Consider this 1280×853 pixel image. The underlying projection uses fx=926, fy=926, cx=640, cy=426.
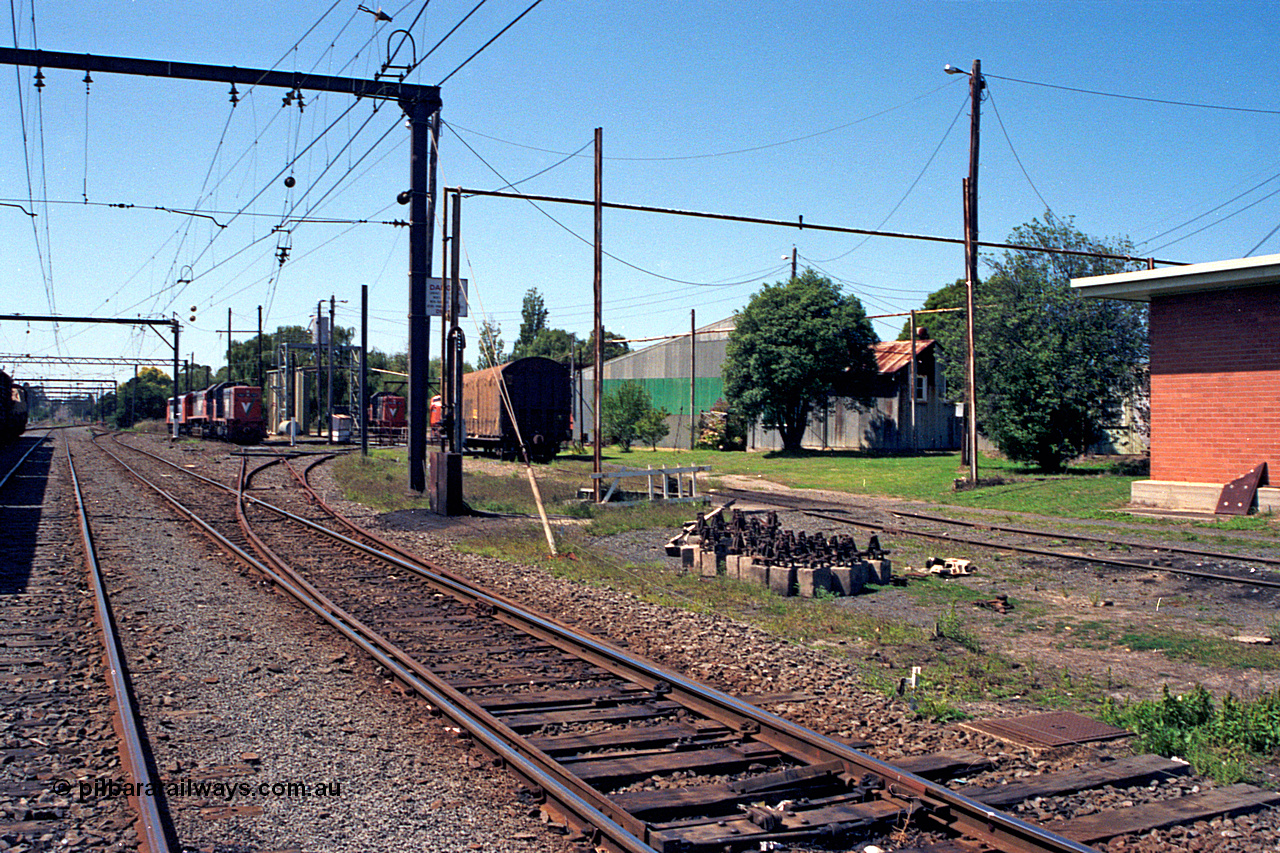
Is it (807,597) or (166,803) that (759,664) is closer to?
(807,597)

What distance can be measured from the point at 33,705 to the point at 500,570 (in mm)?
6726

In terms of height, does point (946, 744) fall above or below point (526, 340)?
below

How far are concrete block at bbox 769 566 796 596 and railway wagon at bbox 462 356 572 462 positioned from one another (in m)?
25.0

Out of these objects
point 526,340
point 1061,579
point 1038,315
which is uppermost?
point 526,340

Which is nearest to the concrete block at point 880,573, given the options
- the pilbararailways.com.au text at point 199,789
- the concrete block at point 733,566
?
the concrete block at point 733,566

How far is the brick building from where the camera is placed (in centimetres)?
1797

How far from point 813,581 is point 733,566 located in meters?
1.39

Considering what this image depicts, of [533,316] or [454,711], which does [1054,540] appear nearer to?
[454,711]

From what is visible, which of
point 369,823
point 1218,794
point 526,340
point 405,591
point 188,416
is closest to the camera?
point 369,823

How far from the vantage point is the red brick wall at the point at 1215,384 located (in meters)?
18.0

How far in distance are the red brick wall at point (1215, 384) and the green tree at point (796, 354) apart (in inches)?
910

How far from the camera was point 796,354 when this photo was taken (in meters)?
42.6

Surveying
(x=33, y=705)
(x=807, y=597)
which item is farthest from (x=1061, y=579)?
(x=33, y=705)

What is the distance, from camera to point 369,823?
4602mm
